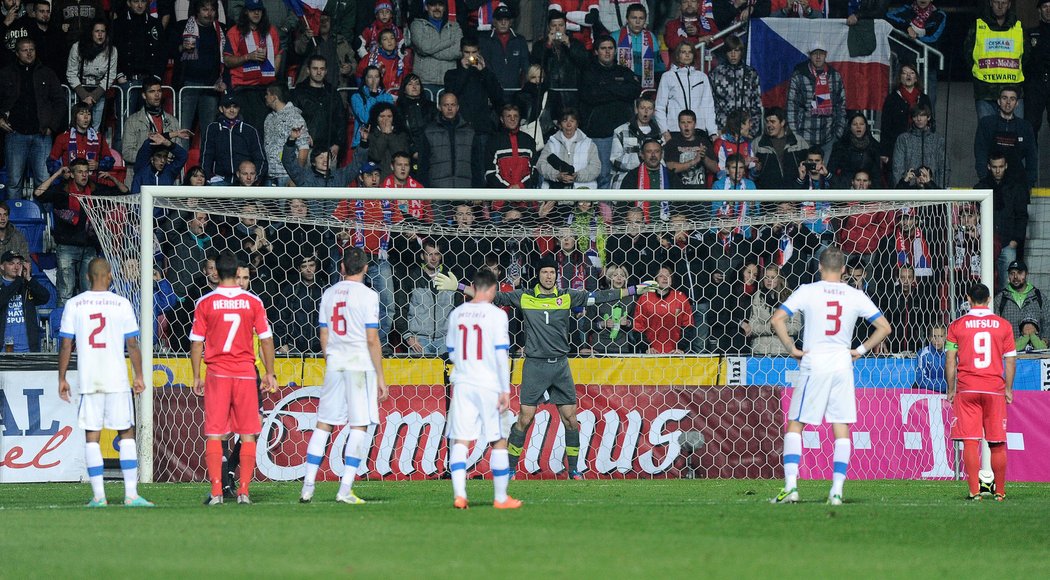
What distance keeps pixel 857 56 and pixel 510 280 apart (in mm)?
6815

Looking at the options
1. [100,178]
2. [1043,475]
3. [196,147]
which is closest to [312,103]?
[196,147]

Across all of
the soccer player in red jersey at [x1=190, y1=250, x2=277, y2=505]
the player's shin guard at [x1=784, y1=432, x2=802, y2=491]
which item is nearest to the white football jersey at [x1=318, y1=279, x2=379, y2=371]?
the soccer player in red jersey at [x1=190, y1=250, x2=277, y2=505]

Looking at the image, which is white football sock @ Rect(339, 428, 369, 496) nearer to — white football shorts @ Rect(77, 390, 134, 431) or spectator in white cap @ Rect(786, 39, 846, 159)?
white football shorts @ Rect(77, 390, 134, 431)

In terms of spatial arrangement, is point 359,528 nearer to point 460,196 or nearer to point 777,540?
point 777,540

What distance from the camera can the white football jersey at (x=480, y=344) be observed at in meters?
10.1

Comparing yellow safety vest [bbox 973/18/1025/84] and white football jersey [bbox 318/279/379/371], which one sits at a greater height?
yellow safety vest [bbox 973/18/1025/84]

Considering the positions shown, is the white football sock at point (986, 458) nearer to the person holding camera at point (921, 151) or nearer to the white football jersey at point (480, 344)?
the white football jersey at point (480, 344)

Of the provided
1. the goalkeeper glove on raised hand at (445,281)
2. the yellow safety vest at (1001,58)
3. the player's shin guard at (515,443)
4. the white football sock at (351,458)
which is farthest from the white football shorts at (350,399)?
the yellow safety vest at (1001,58)

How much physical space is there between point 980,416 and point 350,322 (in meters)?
5.71

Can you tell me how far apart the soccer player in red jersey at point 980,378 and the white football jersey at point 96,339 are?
7192mm

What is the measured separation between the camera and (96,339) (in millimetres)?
10727

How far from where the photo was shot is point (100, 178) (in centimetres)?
1752

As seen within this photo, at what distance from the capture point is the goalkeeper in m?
14.2

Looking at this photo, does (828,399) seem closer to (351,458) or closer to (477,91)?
(351,458)
